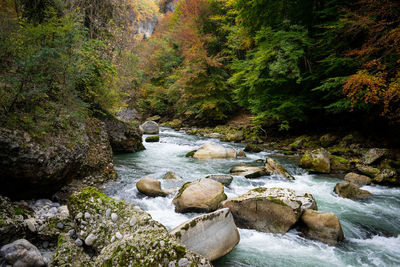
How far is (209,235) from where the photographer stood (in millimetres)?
3131

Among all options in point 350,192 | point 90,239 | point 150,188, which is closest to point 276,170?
point 350,192

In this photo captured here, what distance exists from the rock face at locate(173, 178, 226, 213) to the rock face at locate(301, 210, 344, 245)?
1.78 m

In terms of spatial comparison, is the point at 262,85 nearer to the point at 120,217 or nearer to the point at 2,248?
the point at 120,217

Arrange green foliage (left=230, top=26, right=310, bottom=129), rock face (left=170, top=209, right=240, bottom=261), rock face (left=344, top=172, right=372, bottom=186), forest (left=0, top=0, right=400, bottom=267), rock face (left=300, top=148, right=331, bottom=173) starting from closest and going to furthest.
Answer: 1. forest (left=0, top=0, right=400, bottom=267)
2. rock face (left=170, top=209, right=240, bottom=261)
3. rock face (left=344, top=172, right=372, bottom=186)
4. rock face (left=300, top=148, right=331, bottom=173)
5. green foliage (left=230, top=26, right=310, bottom=129)

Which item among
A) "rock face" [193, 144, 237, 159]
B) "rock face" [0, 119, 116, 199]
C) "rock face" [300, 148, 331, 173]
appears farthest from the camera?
"rock face" [193, 144, 237, 159]

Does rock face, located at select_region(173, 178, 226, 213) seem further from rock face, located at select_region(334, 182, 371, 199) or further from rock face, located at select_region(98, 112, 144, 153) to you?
rock face, located at select_region(98, 112, 144, 153)

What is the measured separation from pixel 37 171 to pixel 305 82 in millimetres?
12467

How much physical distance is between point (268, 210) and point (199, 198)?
141cm

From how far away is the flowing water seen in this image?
3.30 meters

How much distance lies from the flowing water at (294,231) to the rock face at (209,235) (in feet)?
0.56

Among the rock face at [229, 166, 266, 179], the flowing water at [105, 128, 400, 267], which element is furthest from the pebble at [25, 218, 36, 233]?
the rock face at [229, 166, 266, 179]

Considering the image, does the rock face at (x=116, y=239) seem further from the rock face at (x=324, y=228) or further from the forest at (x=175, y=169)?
the rock face at (x=324, y=228)

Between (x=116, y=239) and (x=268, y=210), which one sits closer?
(x=116, y=239)

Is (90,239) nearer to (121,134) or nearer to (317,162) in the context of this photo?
(121,134)
